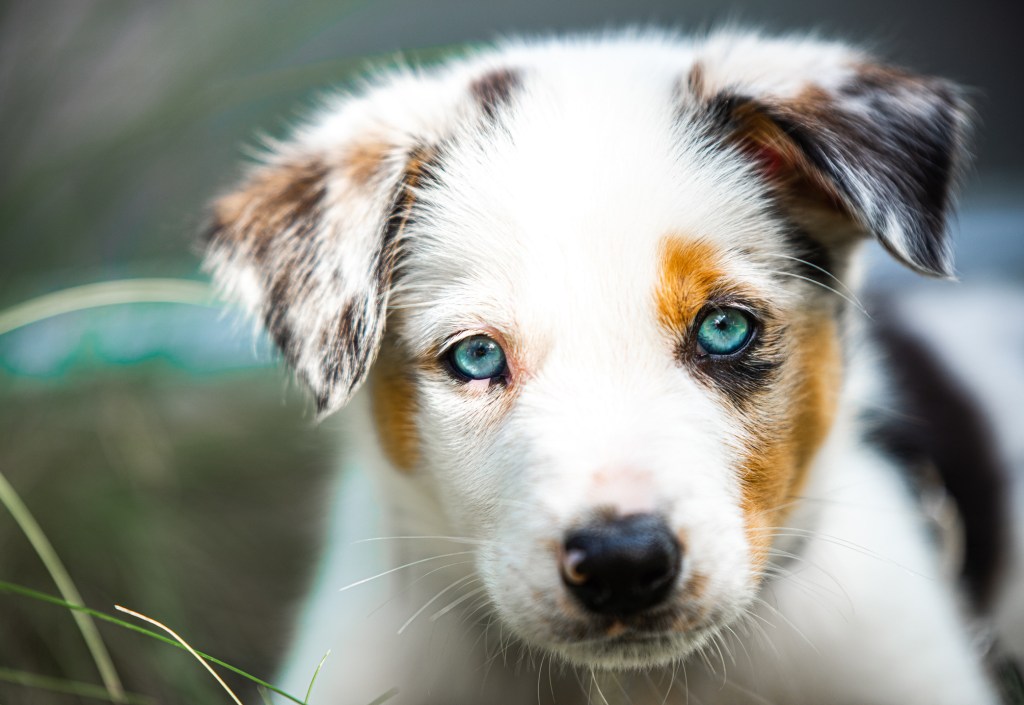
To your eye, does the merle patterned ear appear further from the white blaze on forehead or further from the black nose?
the black nose

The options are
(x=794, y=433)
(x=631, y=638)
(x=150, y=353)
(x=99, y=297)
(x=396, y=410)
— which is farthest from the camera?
(x=150, y=353)

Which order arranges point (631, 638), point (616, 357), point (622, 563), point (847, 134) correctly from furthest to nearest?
point (847, 134) < point (616, 357) < point (631, 638) < point (622, 563)

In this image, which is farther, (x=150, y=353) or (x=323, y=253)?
(x=150, y=353)

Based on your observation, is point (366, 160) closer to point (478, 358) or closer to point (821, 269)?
point (478, 358)

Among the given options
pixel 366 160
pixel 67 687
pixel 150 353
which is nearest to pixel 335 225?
pixel 366 160

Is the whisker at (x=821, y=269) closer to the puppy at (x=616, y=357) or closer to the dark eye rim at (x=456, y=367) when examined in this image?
the puppy at (x=616, y=357)

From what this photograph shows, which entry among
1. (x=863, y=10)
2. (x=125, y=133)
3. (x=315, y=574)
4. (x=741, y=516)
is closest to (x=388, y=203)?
(x=741, y=516)
